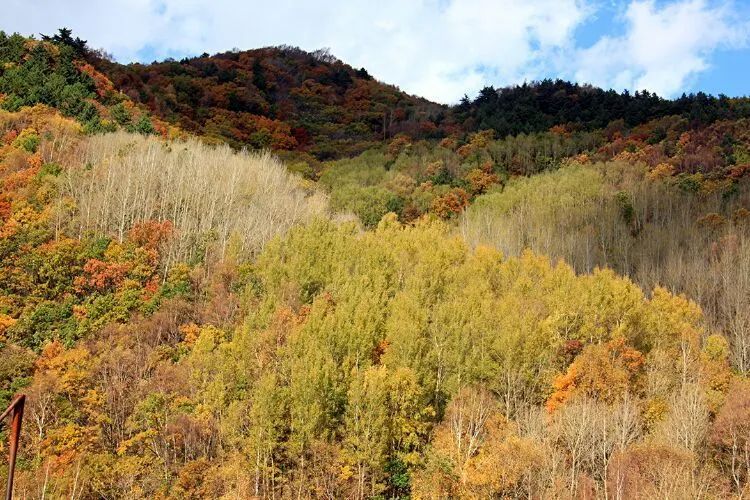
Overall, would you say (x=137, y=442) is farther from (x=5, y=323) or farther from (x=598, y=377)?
(x=598, y=377)

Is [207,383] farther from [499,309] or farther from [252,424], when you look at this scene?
[499,309]

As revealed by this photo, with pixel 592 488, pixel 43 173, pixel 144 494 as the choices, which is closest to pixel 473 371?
pixel 592 488

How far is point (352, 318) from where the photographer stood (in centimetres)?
3966

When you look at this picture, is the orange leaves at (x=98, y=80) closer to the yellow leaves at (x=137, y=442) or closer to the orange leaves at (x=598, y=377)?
the yellow leaves at (x=137, y=442)

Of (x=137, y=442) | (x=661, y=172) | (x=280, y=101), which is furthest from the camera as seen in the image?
(x=280, y=101)

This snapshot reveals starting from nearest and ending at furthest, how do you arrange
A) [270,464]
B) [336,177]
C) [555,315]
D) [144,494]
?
1. [144,494]
2. [270,464]
3. [555,315]
4. [336,177]

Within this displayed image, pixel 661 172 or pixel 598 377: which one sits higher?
pixel 661 172

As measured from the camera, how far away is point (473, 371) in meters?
36.8

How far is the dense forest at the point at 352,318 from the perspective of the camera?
30.9m

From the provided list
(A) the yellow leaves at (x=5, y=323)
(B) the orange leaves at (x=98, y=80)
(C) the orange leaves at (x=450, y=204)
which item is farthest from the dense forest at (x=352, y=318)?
(B) the orange leaves at (x=98, y=80)

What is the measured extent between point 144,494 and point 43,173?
31.8m


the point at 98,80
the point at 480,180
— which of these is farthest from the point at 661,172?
the point at 98,80

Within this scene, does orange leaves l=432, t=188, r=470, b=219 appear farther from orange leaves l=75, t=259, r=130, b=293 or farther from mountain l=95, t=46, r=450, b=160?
orange leaves l=75, t=259, r=130, b=293

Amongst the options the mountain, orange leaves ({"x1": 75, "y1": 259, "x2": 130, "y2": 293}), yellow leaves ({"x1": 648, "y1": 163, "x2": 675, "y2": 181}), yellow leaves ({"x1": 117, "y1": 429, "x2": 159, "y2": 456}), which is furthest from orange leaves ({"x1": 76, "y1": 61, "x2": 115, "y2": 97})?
yellow leaves ({"x1": 648, "y1": 163, "x2": 675, "y2": 181})
